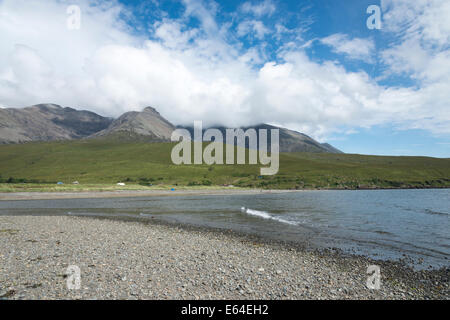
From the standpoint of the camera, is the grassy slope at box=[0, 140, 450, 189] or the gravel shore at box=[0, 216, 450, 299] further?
the grassy slope at box=[0, 140, 450, 189]

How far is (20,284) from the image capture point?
10.9m

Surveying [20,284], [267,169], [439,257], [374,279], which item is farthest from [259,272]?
[267,169]

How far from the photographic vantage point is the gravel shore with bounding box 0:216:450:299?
35.5 ft

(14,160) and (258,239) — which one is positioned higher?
(14,160)

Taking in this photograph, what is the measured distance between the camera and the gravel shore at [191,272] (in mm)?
10820

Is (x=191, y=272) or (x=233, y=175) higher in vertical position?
(x=233, y=175)

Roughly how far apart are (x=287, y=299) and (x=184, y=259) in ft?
22.7

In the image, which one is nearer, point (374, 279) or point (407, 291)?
point (407, 291)

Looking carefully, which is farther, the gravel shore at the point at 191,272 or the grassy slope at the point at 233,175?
the grassy slope at the point at 233,175

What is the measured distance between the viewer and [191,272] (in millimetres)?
13125

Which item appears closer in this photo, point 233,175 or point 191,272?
point 191,272

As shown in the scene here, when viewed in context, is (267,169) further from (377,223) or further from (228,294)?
(228,294)
